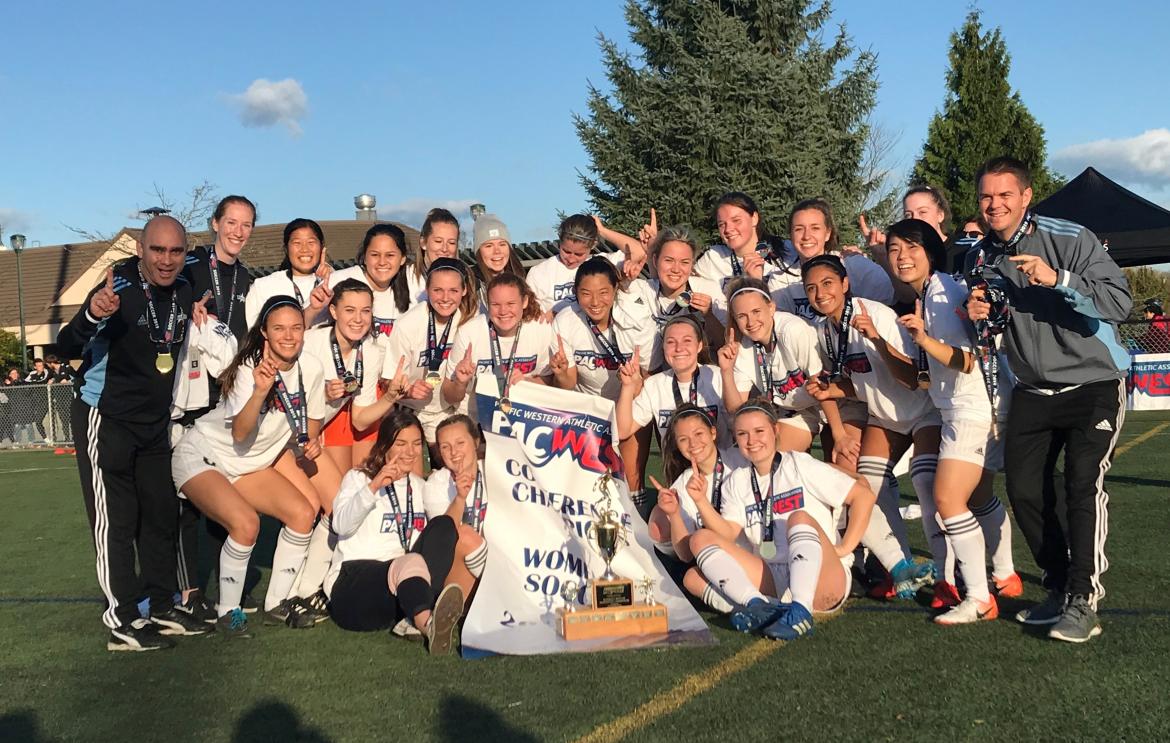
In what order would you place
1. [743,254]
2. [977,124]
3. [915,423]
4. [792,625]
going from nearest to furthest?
[792,625] < [915,423] < [743,254] < [977,124]

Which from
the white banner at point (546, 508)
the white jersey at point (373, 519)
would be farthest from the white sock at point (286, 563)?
the white banner at point (546, 508)

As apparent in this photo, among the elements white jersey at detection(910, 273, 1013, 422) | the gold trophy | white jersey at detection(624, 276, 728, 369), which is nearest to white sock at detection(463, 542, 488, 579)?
the gold trophy

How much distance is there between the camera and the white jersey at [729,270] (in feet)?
21.2

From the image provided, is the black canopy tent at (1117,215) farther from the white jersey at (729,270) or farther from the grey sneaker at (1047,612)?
the grey sneaker at (1047,612)

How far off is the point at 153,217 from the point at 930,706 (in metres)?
4.37

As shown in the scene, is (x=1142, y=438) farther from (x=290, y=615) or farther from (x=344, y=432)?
(x=290, y=615)

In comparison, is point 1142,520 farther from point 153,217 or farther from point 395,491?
point 153,217

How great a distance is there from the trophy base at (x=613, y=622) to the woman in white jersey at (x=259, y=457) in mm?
1634

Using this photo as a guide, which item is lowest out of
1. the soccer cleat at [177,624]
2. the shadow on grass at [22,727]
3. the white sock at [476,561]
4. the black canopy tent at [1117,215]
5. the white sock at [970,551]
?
the shadow on grass at [22,727]

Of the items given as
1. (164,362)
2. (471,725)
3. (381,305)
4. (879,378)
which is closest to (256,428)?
(164,362)

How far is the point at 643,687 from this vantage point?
404 cm

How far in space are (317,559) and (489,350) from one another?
5.20 feet

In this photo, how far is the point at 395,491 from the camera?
538cm

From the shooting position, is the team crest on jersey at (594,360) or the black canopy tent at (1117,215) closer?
the team crest on jersey at (594,360)
